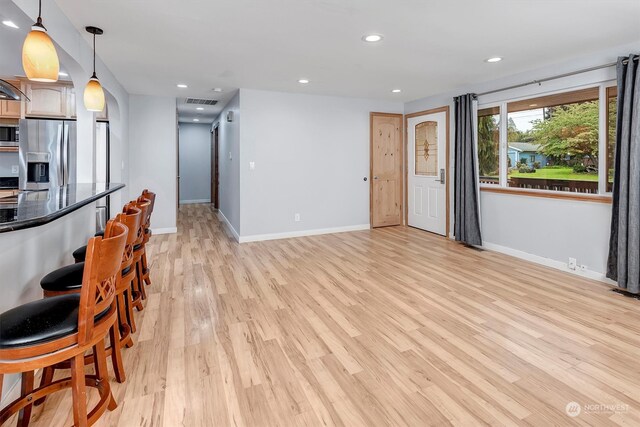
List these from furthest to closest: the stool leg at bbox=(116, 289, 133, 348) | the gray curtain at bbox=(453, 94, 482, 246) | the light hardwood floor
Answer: the gray curtain at bbox=(453, 94, 482, 246) → the stool leg at bbox=(116, 289, 133, 348) → the light hardwood floor

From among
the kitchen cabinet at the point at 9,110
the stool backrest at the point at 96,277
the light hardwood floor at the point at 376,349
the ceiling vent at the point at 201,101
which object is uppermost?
the ceiling vent at the point at 201,101

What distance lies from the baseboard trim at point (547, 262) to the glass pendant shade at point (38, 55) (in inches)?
199

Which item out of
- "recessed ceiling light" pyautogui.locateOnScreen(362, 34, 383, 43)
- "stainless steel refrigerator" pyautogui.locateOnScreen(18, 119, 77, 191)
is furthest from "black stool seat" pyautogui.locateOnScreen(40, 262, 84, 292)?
"stainless steel refrigerator" pyautogui.locateOnScreen(18, 119, 77, 191)

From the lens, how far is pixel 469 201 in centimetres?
523

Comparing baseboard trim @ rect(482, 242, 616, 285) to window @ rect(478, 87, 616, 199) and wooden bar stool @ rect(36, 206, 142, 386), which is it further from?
wooden bar stool @ rect(36, 206, 142, 386)

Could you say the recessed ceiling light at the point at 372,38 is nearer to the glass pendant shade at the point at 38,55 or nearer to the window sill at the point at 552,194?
the glass pendant shade at the point at 38,55

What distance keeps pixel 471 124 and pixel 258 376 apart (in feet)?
15.2

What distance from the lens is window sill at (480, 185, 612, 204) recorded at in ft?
12.4

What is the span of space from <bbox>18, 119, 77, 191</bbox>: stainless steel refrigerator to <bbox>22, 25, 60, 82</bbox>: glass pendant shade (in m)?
3.37

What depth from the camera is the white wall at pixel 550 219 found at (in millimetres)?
3781

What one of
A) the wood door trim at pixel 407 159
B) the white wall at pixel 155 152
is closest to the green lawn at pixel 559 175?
the wood door trim at pixel 407 159

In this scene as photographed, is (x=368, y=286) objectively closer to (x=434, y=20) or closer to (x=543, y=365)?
(x=543, y=365)

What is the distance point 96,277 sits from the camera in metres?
1.39

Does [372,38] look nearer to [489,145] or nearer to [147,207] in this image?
[147,207]
